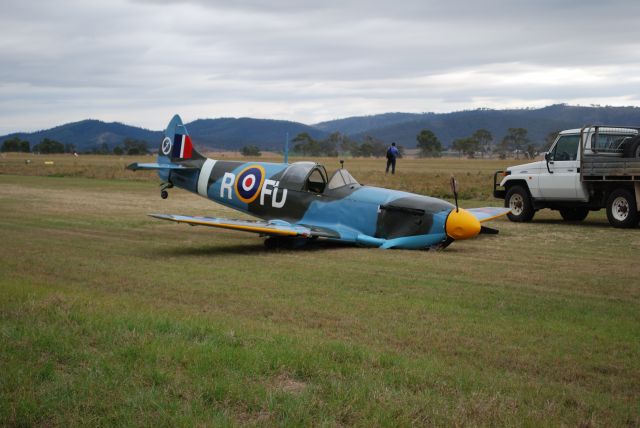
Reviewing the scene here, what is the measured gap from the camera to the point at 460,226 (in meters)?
13.8

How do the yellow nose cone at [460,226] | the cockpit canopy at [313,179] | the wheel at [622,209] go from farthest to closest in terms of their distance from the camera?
the wheel at [622,209]
the cockpit canopy at [313,179]
the yellow nose cone at [460,226]

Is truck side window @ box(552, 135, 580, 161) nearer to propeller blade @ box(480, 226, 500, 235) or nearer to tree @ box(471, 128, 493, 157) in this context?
propeller blade @ box(480, 226, 500, 235)

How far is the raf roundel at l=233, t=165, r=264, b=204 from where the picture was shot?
16.3 m

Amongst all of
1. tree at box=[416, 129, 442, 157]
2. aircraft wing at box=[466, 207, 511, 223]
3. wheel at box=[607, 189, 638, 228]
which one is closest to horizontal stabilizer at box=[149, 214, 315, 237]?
aircraft wing at box=[466, 207, 511, 223]

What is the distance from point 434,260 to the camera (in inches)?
505

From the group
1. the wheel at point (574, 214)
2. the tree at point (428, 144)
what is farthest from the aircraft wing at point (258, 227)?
the tree at point (428, 144)

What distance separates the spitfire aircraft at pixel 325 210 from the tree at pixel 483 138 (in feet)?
401

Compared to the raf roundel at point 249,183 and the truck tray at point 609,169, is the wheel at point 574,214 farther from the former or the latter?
the raf roundel at point 249,183

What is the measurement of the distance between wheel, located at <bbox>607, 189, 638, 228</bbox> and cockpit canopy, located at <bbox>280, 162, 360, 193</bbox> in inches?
291

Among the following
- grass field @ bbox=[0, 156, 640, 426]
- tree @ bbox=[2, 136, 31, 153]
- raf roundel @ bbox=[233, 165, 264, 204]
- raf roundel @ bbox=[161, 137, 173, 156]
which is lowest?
grass field @ bbox=[0, 156, 640, 426]

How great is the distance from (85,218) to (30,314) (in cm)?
1335

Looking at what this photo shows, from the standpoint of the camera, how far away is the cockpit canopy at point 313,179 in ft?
50.3

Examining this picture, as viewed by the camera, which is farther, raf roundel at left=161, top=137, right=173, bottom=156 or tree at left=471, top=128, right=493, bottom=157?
tree at left=471, top=128, right=493, bottom=157

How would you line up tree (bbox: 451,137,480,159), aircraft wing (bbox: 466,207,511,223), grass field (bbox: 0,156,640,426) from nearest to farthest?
grass field (bbox: 0,156,640,426) → aircraft wing (bbox: 466,207,511,223) → tree (bbox: 451,137,480,159)
